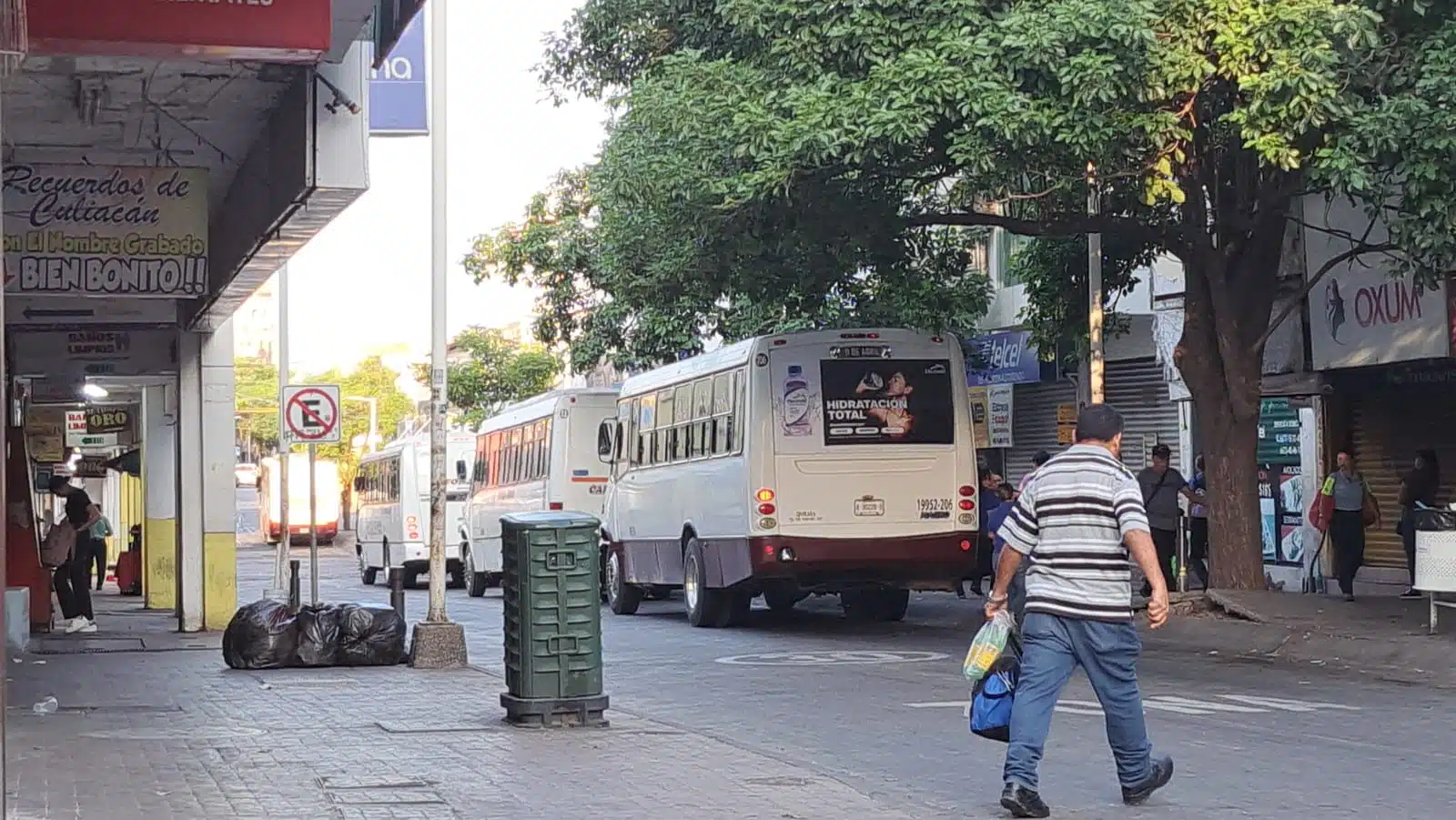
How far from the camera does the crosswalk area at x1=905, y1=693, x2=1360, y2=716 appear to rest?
12320 mm

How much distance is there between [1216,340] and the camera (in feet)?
64.5

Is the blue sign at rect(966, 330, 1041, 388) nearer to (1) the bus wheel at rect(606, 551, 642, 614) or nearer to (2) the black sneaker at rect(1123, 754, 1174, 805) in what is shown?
(1) the bus wheel at rect(606, 551, 642, 614)

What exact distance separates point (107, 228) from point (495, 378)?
47.8 meters

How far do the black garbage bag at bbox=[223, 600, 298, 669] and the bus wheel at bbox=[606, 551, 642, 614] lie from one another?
905 cm

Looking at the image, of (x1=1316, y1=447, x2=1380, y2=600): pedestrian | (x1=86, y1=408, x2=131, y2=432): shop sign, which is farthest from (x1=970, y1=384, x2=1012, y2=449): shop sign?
(x1=86, y1=408, x2=131, y2=432): shop sign

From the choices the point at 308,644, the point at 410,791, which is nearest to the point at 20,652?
the point at 308,644

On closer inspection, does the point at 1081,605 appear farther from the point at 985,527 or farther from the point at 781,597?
the point at 985,527

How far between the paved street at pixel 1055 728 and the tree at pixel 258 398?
248 feet

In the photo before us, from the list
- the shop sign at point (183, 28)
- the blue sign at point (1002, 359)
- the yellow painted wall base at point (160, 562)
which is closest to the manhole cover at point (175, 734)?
the shop sign at point (183, 28)

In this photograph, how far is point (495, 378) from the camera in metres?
63.3

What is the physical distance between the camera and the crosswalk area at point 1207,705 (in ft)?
40.4

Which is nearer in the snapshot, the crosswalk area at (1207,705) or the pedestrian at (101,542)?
the crosswalk area at (1207,705)

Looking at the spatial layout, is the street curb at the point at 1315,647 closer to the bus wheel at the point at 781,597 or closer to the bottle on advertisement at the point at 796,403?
Result: the bus wheel at the point at 781,597

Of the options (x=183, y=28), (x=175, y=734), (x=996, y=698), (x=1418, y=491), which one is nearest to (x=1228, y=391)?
(x=1418, y=491)
